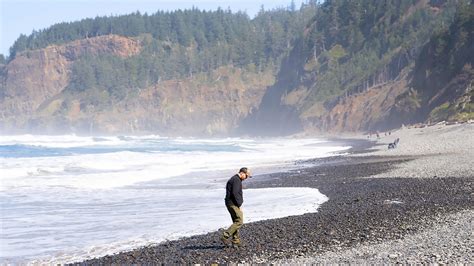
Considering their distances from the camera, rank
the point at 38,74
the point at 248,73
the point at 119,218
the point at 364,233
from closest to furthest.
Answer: the point at 364,233
the point at 119,218
the point at 248,73
the point at 38,74

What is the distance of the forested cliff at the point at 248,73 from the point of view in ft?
248

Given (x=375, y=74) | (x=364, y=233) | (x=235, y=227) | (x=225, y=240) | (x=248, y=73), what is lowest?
(x=364, y=233)

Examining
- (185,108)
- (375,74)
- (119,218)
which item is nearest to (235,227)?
(119,218)

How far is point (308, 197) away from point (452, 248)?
32.4 feet

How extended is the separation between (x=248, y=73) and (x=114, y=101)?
3403 cm

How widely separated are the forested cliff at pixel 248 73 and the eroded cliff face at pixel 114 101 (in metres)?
0.27

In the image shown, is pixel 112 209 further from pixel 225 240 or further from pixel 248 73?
pixel 248 73

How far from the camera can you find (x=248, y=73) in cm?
15412

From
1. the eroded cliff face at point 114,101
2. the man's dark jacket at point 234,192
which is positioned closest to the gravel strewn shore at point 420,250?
the man's dark jacket at point 234,192

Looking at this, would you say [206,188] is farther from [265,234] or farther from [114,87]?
[114,87]

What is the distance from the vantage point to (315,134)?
9731 cm

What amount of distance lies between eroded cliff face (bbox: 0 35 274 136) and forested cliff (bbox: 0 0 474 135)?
0.90 ft

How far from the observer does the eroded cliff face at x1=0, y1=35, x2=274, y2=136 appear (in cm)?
14412

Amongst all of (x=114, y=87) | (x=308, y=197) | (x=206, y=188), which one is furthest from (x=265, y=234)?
(x=114, y=87)
